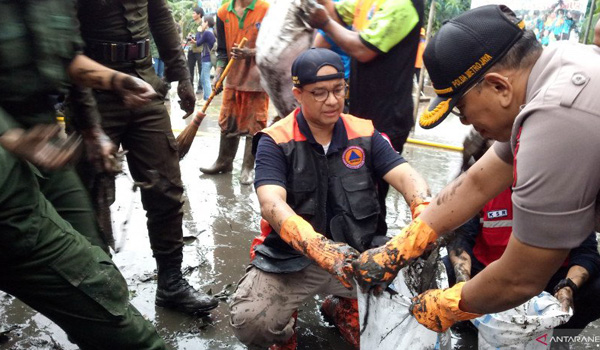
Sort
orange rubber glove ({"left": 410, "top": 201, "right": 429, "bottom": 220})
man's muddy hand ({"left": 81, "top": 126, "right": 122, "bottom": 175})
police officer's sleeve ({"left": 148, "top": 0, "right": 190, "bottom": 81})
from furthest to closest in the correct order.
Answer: police officer's sleeve ({"left": 148, "top": 0, "right": 190, "bottom": 81}), orange rubber glove ({"left": 410, "top": 201, "right": 429, "bottom": 220}), man's muddy hand ({"left": 81, "top": 126, "right": 122, "bottom": 175})

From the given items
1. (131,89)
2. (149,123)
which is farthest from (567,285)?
(149,123)

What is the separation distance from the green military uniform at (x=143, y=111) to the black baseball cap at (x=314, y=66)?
2.47 ft

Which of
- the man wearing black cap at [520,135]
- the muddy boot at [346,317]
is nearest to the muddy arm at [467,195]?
the man wearing black cap at [520,135]

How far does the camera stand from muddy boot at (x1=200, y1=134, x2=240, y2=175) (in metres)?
5.14

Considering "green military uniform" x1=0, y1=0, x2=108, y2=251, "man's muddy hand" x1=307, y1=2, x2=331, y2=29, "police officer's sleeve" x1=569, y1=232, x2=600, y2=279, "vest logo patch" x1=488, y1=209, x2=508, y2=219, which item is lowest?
"police officer's sleeve" x1=569, y1=232, x2=600, y2=279

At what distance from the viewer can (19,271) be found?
158 centimetres

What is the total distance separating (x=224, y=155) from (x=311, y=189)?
2831mm

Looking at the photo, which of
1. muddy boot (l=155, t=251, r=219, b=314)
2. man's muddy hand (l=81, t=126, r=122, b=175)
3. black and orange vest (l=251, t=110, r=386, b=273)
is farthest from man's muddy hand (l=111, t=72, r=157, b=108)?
muddy boot (l=155, t=251, r=219, b=314)

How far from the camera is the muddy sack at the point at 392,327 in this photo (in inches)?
78.0

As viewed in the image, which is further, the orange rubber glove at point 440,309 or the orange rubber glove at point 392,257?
the orange rubber glove at point 392,257

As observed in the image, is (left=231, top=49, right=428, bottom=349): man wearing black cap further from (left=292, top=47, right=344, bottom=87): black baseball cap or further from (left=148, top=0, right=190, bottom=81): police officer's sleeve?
(left=148, top=0, right=190, bottom=81): police officer's sleeve

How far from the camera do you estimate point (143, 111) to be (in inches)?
106

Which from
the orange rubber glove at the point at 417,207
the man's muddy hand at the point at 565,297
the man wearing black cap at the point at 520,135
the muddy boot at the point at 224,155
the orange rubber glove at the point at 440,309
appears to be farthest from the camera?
the muddy boot at the point at 224,155

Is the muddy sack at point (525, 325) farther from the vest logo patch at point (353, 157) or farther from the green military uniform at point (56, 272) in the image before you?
the green military uniform at point (56, 272)
